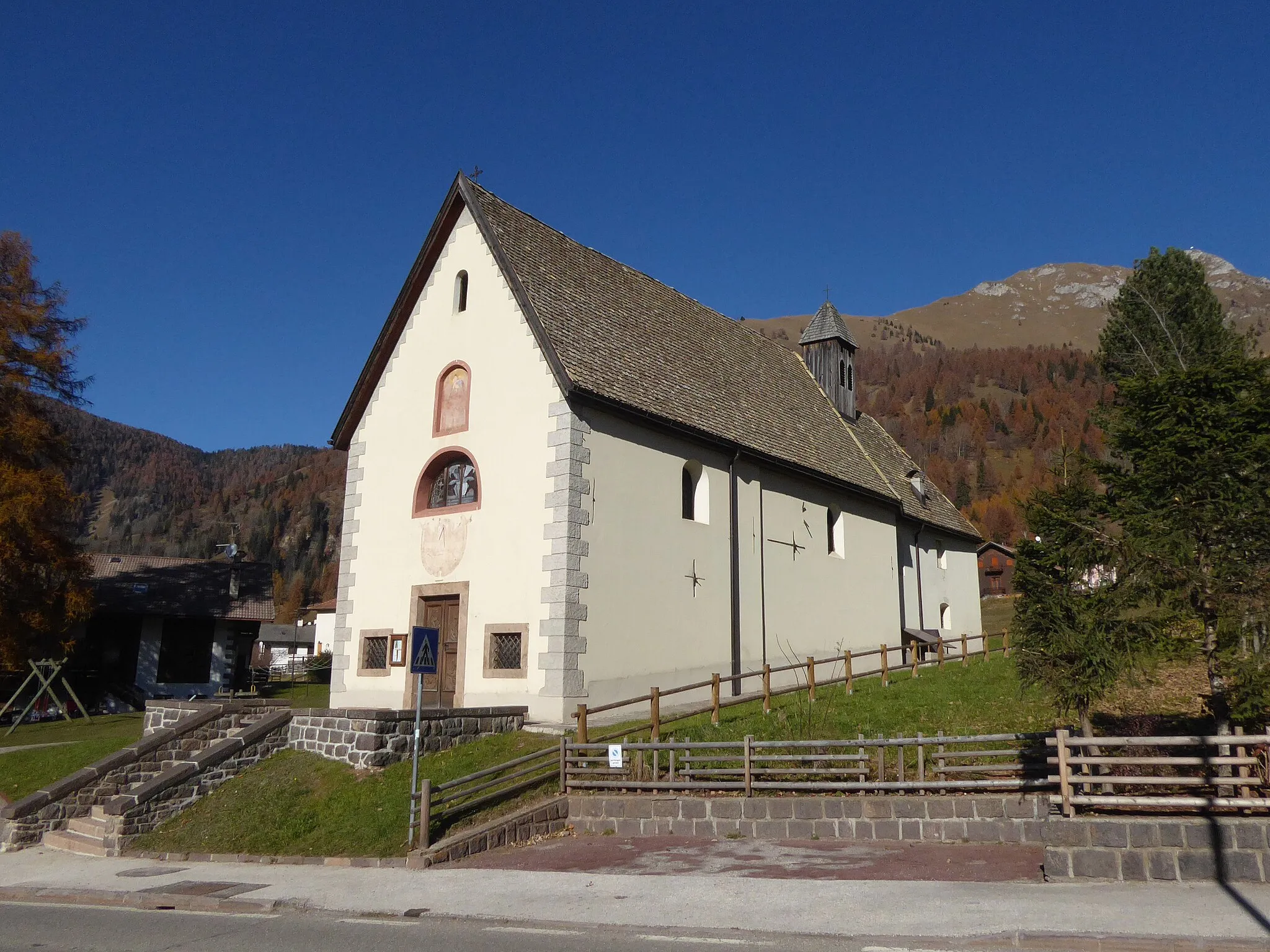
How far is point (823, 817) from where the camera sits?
13.2 meters

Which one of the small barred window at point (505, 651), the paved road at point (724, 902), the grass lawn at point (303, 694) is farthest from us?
the grass lawn at point (303, 694)

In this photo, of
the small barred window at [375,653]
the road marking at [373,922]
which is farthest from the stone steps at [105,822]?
the road marking at [373,922]

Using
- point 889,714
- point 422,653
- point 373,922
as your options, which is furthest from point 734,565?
point 373,922

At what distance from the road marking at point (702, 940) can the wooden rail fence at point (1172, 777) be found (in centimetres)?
425

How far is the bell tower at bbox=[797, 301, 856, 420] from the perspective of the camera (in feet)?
111

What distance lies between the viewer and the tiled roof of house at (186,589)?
37188 mm

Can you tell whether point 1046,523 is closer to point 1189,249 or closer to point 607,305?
point 607,305

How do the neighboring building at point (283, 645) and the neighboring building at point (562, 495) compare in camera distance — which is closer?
the neighboring building at point (562, 495)

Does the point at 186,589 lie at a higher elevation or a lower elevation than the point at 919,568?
lower

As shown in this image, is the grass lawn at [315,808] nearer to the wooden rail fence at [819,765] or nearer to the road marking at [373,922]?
the wooden rail fence at [819,765]

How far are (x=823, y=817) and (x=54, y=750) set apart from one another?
61.3 feet

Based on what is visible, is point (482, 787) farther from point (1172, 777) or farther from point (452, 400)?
point (452, 400)

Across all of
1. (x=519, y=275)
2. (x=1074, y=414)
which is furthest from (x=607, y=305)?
(x=1074, y=414)

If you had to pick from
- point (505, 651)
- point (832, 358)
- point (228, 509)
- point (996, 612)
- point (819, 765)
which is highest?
point (228, 509)
